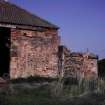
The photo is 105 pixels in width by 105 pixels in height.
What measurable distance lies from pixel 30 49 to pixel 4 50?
5.73 ft

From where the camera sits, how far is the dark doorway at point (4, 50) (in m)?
22.5

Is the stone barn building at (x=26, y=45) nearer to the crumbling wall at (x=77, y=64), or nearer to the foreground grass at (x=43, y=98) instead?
→ the crumbling wall at (x=77, y=64)

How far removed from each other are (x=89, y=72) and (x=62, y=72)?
2312mm

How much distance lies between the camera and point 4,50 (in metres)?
23.1

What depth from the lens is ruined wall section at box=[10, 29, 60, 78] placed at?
72.8 feet

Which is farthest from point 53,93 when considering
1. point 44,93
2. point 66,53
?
point 66,53

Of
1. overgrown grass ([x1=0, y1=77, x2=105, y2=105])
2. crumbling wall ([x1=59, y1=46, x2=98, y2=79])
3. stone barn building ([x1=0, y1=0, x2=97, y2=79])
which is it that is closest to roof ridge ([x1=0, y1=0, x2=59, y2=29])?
stone barn building ([x1=0, y1=0, x2=97, y2=79])

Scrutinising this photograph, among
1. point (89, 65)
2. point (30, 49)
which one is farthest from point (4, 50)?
point (89, 65)

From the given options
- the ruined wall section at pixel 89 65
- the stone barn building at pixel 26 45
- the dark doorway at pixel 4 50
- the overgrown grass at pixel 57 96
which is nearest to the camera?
the overgrown grass at pixel 57 96

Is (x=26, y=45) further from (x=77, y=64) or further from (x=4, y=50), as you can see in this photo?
(x=77, y=64)

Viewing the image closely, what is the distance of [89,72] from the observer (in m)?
25.4

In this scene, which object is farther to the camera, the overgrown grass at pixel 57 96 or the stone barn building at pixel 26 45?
the stone barn building at pixel 26 45

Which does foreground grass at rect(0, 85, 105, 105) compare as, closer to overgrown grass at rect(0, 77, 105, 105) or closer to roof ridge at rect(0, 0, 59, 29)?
overgrown grass at rect(0, 77, 105, 105)

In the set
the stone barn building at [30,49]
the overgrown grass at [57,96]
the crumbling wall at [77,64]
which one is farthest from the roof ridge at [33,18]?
the overgrown grass at [57,96]
